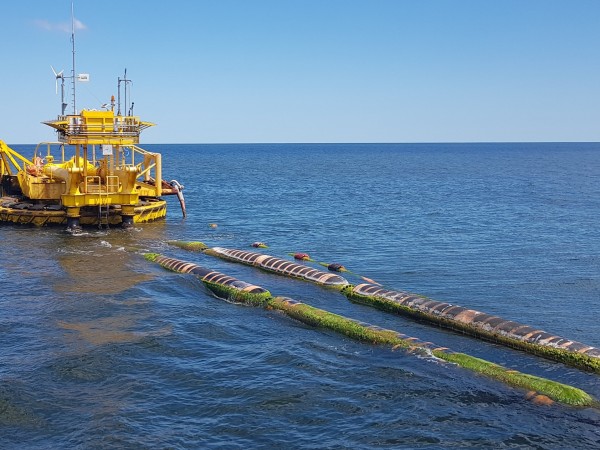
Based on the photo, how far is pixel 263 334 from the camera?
3381 centimetres

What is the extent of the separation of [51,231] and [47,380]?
36.7 metres

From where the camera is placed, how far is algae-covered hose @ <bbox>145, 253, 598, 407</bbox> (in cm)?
2552

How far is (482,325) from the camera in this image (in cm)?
3291

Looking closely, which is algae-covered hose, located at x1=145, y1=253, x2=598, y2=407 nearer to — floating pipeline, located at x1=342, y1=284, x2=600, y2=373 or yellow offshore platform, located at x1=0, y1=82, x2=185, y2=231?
floating pipeline, located at x1=342, y1=284, x2=600, y2=373

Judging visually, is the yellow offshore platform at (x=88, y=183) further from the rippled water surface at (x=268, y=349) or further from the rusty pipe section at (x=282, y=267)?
the rusty pipe section at (x=282, y=267)

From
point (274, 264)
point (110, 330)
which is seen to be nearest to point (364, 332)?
point (110, 330)

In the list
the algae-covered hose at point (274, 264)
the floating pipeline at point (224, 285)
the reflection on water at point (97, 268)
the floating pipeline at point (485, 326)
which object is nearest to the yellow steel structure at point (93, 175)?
the reflection on water at point (97, 268)

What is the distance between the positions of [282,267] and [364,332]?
15132 millimetres

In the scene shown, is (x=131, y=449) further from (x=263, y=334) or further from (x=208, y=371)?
(x=263, y=334)

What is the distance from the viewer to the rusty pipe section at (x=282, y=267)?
43125mm

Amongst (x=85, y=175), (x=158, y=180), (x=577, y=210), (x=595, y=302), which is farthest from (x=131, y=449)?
(x=577, y=210)

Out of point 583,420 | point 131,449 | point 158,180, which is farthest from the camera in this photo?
point 158,180

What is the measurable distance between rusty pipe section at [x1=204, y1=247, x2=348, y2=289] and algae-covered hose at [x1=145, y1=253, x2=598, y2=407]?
4.70 meters

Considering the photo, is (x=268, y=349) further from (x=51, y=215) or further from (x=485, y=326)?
(x=51, y=215)
